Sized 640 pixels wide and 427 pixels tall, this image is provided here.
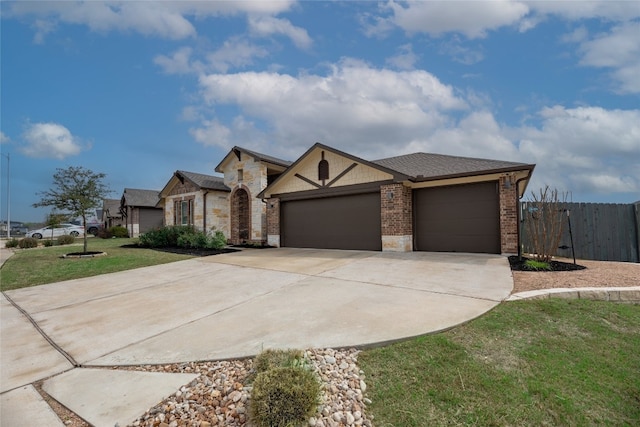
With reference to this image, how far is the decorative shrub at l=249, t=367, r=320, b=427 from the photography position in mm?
2164

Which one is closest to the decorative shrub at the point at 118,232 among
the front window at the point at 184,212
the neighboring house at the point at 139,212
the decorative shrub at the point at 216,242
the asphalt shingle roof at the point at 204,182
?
the neighboring house at the point at 139,212

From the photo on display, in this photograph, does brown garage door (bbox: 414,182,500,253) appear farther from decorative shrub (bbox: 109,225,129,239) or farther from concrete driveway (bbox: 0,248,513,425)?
decorative shrub (bbox: 109,225,129,239)

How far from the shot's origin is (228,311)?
476cm

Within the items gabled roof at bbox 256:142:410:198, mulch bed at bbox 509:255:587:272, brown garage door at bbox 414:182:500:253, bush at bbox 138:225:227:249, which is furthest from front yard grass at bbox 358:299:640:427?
bush at bbox 138:225:227:249

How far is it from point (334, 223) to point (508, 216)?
6309 millimetres

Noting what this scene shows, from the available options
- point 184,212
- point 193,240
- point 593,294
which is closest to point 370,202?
point 593,294

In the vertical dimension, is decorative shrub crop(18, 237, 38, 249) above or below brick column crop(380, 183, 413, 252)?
below

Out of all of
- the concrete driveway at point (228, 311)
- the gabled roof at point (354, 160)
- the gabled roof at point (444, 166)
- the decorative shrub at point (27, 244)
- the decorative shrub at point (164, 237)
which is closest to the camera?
the concrete driveway at point (228, 311)

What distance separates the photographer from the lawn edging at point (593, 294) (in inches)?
188

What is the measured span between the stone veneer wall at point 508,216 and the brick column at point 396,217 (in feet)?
9.53

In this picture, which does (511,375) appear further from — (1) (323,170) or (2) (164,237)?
(2) (164,237)

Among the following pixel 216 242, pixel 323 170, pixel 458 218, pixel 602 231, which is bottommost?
pixel 216 242

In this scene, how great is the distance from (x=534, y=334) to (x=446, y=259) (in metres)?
5.52

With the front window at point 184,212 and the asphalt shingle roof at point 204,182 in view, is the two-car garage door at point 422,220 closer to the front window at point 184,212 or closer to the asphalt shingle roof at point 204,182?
the asphalt shingle roof at point 204,182
